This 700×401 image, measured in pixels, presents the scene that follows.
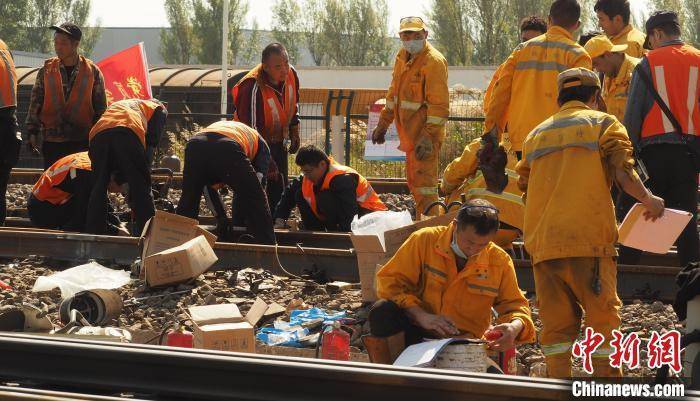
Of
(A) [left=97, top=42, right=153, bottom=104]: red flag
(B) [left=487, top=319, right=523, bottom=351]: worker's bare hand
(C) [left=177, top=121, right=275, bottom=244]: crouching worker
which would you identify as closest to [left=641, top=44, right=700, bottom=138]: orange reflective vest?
(B) [left=487, top=319, right=523, bottom=351]: worker's bare hand

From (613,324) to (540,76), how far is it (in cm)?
342

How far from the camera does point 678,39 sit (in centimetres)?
844

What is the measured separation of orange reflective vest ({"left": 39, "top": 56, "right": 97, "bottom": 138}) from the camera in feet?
39.0

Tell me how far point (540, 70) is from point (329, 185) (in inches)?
97.2

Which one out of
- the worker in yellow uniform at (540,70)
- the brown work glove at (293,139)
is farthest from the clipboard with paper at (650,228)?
the brown work glove at (293,139)

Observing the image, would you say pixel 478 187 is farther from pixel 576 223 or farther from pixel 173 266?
pixel 576 223

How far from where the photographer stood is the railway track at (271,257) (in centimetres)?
824

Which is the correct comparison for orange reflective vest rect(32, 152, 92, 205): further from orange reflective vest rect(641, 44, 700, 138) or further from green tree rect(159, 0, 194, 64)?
green tree rect(159, 0, 194, 64)

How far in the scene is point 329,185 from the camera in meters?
10.6

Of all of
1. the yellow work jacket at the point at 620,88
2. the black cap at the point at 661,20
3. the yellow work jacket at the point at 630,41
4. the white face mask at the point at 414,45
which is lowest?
the yellow work jacket at the point at 620,88

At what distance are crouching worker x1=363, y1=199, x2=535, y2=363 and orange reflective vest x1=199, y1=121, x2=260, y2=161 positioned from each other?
4.26 metres

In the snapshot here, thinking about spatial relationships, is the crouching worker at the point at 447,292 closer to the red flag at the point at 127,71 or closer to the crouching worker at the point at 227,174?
the crouching worker at the point at 227,174

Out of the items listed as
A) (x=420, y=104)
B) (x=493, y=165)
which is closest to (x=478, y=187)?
(x=493, y=165)

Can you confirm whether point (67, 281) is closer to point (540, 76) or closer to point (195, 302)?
point (195, 302)
